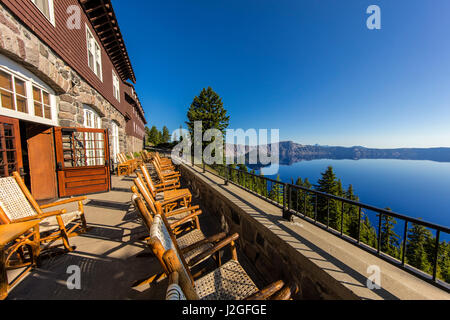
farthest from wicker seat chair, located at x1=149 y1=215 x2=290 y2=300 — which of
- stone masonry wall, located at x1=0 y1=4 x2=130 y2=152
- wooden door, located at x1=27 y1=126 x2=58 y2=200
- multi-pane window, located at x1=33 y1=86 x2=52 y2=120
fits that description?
wooden door, located at x1=27 y1=126 x2=58 y2=200

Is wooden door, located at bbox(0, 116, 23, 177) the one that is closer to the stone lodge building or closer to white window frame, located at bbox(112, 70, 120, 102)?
the stone lodge building

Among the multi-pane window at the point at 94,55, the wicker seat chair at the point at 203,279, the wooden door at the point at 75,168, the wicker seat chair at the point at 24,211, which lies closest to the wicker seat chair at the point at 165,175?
the wooden door at the point at 75,168

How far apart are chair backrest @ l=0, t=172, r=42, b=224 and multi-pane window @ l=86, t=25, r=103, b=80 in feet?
19.4

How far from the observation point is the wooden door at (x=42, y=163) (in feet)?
13.7

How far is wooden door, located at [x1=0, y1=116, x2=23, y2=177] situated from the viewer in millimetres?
3084

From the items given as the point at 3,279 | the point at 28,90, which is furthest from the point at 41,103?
the point at 3,279

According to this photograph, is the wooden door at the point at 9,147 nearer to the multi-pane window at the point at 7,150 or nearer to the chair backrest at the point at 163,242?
the multi-pane window at the point at 7,150

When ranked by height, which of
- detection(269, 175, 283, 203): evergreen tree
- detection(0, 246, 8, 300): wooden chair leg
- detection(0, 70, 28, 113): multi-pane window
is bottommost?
detection(0, 246, 8, 300): wooden chair leg

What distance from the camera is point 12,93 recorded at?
328 cm

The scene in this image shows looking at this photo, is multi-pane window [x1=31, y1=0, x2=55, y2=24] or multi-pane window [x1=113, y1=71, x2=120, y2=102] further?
multi-pane window [x1=113, y1=71, x2=120, y2=102]

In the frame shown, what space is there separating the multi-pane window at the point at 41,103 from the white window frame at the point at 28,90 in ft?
0.20
